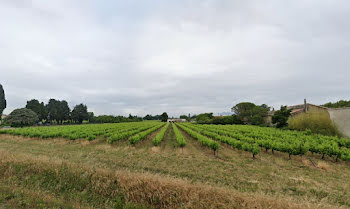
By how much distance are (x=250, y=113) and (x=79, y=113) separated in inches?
3507

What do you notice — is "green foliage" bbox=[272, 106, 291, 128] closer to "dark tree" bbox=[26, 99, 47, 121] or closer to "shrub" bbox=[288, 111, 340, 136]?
"shrub" bbox=[288, 111, 340, 136]

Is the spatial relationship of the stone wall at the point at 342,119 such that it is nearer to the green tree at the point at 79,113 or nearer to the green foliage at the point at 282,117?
the green foliage at the point at 282,117

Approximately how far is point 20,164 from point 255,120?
2181 inches

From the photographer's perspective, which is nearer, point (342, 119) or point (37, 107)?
point (342, 119)

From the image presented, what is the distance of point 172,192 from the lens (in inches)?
156

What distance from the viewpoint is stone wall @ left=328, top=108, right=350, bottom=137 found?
18450 mm

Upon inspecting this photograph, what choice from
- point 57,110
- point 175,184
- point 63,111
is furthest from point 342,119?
point 63,111

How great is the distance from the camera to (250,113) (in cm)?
5388

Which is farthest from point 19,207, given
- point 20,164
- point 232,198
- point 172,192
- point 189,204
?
point 232,198

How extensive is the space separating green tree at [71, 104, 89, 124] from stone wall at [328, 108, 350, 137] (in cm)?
9790

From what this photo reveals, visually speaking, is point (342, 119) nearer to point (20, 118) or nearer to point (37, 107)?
point (20, 118)

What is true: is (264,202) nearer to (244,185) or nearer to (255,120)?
(244,185)

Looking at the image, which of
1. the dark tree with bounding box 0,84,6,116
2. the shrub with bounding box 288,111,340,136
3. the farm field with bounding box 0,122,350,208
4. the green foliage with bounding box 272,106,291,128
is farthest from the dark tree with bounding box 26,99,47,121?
the shrub with bounding box 288,111,340,136

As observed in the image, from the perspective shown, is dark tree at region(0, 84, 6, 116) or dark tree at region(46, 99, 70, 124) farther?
dark tree at region(46, 99, 70, 124)
